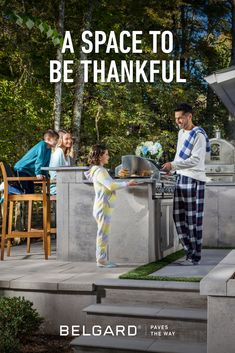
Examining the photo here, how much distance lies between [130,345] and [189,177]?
2432mm

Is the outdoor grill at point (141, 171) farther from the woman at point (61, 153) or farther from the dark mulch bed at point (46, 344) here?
the dark mulch bed at point (46, 344)

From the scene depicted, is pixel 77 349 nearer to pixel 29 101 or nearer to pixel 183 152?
pixel 183 152

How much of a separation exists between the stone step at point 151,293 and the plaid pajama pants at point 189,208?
57.3 inches

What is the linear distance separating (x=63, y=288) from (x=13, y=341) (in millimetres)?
822

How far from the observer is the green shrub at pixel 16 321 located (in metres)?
5.35

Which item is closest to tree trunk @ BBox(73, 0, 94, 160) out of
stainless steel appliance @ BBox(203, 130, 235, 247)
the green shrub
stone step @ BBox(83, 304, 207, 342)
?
stainless steel appliance @ BBox(203, 130, 235, 247)

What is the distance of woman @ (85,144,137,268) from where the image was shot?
7.20 metres

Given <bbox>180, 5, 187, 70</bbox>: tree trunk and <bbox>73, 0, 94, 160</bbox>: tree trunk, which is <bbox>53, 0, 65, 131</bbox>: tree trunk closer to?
<bbox>73, 0, 94, 160</bbox>: tree trunk

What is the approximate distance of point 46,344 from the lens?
5887 millimetres

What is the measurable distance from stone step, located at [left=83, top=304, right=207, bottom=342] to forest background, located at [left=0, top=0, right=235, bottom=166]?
31.7 feet

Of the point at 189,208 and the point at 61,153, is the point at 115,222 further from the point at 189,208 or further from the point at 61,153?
the point at 61,153

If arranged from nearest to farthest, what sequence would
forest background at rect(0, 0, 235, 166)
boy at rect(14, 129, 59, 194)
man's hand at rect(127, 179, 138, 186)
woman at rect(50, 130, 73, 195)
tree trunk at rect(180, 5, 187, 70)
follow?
man's hand at rect(127, 179, 138, 186), boy at rect(14, 129, 59, 194), woman at rect(50, 130, 73, 195), forest background at rect(0, 0, 235, 166), tree trunk at rect(180, 5, 187, 70)

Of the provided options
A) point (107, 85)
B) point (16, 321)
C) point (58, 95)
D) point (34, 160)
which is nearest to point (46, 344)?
point (16, 321)

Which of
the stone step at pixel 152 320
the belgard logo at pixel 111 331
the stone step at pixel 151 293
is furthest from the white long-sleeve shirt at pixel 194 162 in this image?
the belgard logo at pixel 111 331
